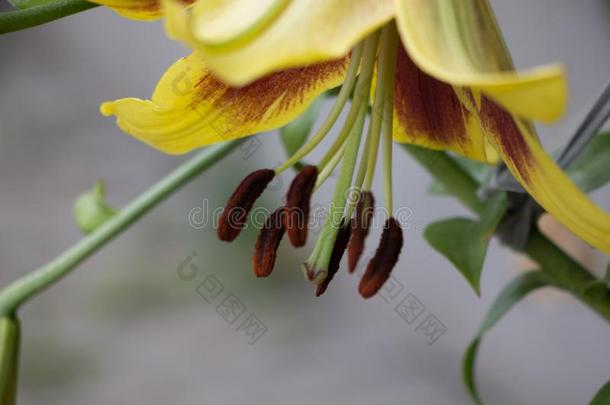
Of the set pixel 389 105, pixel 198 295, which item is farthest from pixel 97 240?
pixel 198 295

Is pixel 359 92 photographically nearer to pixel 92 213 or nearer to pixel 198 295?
pixel 92 213

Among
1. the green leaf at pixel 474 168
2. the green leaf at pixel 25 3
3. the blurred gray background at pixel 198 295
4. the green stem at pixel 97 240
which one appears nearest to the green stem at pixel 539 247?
the green leaf at pixel 474 168

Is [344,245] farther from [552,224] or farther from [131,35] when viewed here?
[131,35]

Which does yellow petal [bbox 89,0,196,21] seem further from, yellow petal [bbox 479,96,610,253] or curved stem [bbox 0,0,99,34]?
yellow petal [bbox 479,96,610,253]

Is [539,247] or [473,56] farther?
[539,247]

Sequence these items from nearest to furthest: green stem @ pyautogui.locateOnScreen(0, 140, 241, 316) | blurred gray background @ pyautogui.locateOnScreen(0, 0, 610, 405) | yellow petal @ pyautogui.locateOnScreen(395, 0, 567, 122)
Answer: yellow petal @ pyautogui.locateOnScreen(395, 0, 567, 122)
green stem @ pyautogui.locateOnScreen(0, 140, 241, 316)
blurred gray background @ pyautogui.locateOnScreen(0, 0, 610, 405)

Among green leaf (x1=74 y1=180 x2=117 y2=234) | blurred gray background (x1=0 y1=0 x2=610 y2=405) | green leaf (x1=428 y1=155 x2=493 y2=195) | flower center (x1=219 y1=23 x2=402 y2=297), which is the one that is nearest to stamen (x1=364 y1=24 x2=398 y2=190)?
flower center (x1=219 y1=23 x2=402 y2=297)

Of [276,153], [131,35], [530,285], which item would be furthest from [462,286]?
[530,285]
